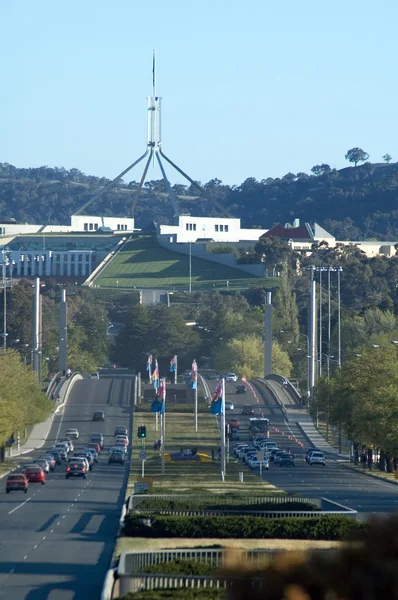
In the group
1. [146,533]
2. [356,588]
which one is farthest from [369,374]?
[356,588]

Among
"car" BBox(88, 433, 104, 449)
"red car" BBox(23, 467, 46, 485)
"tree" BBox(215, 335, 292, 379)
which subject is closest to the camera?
"red car" BBox(23, 467, 46, 485)

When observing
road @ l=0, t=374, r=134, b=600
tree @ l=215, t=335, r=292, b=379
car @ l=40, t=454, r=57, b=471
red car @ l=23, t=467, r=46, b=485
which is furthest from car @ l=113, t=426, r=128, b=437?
tree @ l=215, t=335, r=292, b=379

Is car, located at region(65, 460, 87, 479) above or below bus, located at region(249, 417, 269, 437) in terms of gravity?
below

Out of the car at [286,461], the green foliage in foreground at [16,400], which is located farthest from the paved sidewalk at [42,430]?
the car at [286,461]

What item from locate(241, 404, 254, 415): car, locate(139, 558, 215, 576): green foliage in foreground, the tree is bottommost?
locate(139, 558, 215, 576): green foliage in foreground

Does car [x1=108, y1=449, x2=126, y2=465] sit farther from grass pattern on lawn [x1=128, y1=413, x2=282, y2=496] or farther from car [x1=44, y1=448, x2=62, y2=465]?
car [x1=44, y1=448, x2=62, y2=465]

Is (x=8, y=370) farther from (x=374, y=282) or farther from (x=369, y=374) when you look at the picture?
(x=374, y=282)

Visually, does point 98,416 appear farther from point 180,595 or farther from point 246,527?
point 180,595

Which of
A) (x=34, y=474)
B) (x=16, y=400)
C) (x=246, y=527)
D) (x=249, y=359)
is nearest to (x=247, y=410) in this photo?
(x=16, y=400)
